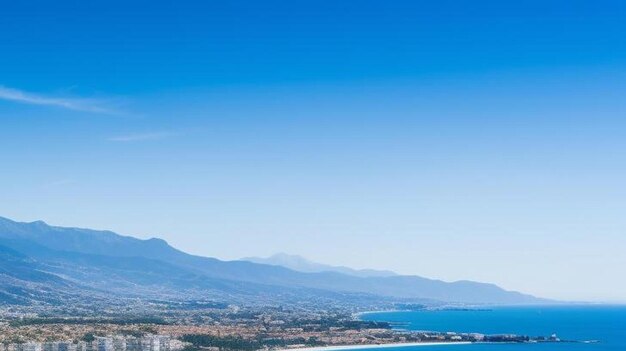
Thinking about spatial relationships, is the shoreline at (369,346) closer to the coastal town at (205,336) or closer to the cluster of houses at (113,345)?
the coastal town at (205,336)

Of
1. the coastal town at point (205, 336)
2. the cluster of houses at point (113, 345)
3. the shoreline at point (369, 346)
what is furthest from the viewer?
the shoreline at point (369, 346)

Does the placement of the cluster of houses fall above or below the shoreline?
below

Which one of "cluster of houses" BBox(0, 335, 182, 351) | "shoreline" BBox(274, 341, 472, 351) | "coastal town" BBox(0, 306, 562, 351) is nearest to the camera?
"cluster of houses" BBox(0, 335, 182, 351)

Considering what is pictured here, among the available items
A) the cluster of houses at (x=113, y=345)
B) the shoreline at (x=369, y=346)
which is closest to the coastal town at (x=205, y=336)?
the cluster of houses at (x=113, y=345)

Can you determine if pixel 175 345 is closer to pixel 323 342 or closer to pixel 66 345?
pixel 66 345

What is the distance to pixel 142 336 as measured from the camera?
96688 millimetres

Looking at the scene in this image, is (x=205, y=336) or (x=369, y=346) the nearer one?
(x=205, y=336)

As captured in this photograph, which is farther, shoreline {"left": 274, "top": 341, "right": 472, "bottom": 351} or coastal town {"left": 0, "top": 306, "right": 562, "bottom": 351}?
shoreline {"left": 274, "top": 341, "right": 472, "bottom": 351}

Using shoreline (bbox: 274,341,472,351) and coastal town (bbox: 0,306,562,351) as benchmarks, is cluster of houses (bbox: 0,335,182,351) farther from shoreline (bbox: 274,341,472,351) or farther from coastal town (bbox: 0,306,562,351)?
shoreline (bbox: 274,341,472,351)

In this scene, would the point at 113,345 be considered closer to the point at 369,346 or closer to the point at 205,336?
the point at 205,336

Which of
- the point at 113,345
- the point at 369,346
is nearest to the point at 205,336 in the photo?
the point at 113,345

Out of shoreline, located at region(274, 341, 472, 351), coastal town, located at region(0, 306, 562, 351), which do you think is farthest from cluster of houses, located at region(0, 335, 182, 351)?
shoreline, located at region(274, 341, 472, 351)

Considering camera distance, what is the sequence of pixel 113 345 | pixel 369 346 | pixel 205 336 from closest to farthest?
1. pixel 113 345
2. pixel 205 336
3. pixel 369 346

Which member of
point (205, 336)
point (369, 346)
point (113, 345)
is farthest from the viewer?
point (369, 346)
